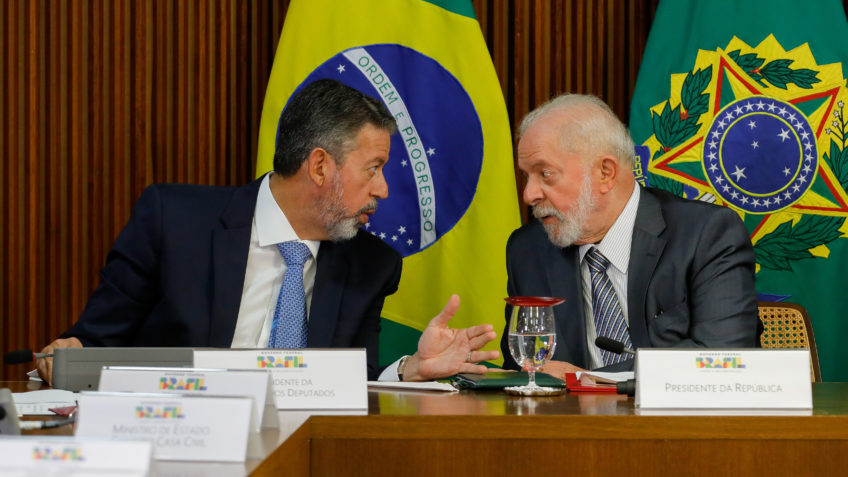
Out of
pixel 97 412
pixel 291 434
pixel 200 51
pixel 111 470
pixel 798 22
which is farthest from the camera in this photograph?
pixel 200 51

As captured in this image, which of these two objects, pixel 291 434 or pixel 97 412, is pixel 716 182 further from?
pixel 97 412

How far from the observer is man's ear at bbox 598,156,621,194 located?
2.57 m

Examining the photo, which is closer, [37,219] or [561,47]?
[37,219]

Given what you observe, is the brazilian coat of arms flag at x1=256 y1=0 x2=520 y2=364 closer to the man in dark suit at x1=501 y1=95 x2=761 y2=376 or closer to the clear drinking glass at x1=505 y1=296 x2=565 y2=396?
the man in dark suit at x1=501 y1=95 x2=761 y2=376

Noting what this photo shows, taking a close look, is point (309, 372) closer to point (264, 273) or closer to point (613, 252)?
point (264, 273)

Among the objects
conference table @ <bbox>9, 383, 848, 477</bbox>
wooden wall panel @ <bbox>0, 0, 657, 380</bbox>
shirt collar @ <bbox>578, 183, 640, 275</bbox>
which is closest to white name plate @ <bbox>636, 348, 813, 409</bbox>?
conference table @ <bbox>9, 383, 848, 477</bbox>

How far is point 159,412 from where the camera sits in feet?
3.33

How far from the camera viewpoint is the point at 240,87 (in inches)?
140

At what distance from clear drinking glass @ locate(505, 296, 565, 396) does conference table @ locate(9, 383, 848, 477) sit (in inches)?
12.5

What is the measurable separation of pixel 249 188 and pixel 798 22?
212 centimetres

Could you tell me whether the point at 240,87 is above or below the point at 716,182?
above

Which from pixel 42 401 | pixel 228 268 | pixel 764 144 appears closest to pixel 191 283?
pixel 228 268

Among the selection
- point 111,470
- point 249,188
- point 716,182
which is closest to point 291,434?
point 111,470

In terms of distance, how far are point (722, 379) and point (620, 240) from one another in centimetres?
103
